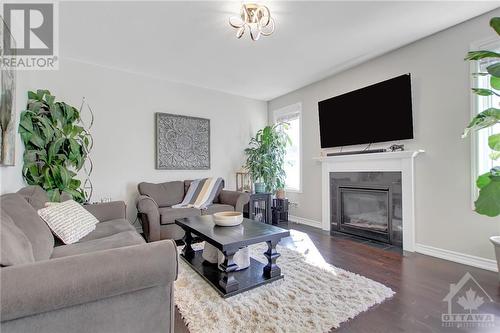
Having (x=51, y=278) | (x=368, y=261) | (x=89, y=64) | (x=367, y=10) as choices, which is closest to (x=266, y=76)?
(x=367, y=10)

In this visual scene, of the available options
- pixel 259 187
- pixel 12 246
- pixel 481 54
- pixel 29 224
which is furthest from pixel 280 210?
pixel 12 246

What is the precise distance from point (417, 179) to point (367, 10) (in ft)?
6.44

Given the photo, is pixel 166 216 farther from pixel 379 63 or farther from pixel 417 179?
pixel 379 63

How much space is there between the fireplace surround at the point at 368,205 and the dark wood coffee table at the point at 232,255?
5.95ft

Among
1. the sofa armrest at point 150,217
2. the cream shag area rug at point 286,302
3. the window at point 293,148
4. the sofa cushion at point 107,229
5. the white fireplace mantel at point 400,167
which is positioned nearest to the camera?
the cream shag area rug at point 286,302

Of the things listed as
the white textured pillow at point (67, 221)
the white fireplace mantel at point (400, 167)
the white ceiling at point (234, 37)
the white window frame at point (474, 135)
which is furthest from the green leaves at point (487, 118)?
the white textured pillow at point (67, 221)

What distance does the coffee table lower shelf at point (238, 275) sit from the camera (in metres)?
1.89

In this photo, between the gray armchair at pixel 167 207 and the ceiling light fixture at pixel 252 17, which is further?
the gray armchair at pixel 167 207

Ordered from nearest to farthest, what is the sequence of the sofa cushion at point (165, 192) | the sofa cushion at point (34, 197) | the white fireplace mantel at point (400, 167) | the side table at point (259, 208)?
the sofa cushion at point (34, 197)
the white fireplace mantel at point (400, 167)
the sofa cushion at point (165, 192)
the side table at point (259, 208)

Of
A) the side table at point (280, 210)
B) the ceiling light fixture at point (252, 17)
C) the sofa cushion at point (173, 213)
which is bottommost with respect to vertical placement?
the side table at point (280, 210)

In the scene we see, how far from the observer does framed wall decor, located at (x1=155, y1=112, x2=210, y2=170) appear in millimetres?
3928

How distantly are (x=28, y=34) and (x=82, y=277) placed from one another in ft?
9.42

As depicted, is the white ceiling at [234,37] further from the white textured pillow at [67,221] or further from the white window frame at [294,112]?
the white textured pillow at [67,221]

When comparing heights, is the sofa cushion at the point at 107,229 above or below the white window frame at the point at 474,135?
below
